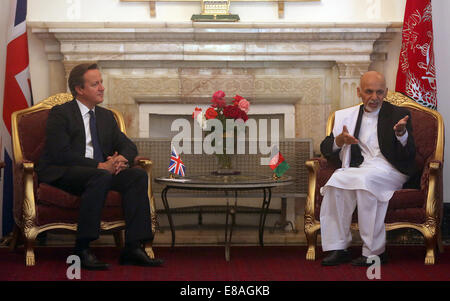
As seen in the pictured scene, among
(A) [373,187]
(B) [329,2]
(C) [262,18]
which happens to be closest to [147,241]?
(A) [373,187]

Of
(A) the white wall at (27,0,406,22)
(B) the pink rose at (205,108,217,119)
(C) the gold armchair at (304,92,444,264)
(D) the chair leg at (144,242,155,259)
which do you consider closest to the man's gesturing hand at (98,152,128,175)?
(D) the chair leg at (144,242,155,259)

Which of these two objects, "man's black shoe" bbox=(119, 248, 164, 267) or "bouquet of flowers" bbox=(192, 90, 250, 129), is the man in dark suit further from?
"bouquet of flowers" bbox=(192, 90, 250, 129)

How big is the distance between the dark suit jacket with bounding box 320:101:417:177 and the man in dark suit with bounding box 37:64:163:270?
1.32 meters

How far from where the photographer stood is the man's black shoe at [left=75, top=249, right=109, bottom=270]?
3648 mm

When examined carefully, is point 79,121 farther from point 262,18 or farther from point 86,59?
point 262,18

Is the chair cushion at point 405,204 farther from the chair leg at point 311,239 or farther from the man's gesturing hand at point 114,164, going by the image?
the man's gesturing hand at point 114,164

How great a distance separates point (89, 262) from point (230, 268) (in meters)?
0.81

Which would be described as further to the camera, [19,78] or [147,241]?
[19,78]

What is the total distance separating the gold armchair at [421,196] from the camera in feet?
12.8

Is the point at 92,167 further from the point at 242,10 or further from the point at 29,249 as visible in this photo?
the point at 242,10

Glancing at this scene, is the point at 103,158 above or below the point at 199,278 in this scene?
above

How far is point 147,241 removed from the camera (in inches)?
157

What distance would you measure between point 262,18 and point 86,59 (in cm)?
144
